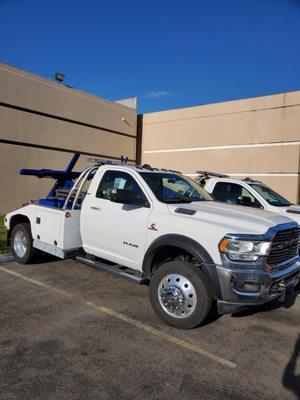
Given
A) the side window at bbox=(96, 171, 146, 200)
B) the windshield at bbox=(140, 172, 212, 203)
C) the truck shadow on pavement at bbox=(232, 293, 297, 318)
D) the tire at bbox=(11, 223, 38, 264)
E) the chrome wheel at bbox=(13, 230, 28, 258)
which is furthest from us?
the chrome wheel at bbox=(13, 230, 28, 258)

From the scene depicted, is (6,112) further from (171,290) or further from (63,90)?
(171,290)

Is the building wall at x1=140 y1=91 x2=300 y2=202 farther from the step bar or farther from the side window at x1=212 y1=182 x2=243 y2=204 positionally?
the step bar

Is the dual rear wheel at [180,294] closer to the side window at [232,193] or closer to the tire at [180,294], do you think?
the tire at [180,294]

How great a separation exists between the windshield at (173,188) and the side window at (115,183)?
218 mm

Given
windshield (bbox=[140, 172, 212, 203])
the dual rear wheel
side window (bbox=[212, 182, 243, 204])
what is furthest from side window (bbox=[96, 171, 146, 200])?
side window (bbox=[212, 182, 243, 204])

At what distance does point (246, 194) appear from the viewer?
30.3 feet

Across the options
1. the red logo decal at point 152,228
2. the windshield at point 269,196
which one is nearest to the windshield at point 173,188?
the red logo decal at point 152,228

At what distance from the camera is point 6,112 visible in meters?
14.1

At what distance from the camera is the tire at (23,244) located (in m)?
7.36

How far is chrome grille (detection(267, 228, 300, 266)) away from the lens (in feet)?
15.4

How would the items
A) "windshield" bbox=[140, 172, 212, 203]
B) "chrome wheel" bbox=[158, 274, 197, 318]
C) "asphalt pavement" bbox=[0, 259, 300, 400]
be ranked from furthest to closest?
"windshield" bbox=[140, 172, 212, 203], "chrome wheel" bbox=[158, 274, 197, 318], "asphalt pavement" bbox=[0, 259, 300, 400]

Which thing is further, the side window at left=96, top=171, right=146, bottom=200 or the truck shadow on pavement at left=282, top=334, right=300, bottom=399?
the side window at left=96, top=171, right=146, bottom=200

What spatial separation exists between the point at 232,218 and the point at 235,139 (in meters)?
12.2

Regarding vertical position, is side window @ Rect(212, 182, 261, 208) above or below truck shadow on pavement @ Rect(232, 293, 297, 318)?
above
